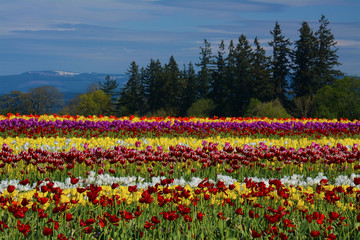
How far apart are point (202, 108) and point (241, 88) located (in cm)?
699

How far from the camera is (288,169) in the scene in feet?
29.4

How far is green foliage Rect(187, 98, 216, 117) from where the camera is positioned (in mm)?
67562

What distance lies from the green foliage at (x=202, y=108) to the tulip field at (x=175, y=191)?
5160 centimetres

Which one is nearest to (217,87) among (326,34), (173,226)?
(326,34)

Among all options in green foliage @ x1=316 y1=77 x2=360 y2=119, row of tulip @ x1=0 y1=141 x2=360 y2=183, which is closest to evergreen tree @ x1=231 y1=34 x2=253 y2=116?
green foliage @ x1=316 y1=77 x2=360 y2=119

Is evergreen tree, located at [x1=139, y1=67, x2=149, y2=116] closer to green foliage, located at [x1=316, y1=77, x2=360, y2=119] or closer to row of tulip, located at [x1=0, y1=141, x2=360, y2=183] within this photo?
green foliage, located at [x1=316, y1=77, x2=360, y2=119]

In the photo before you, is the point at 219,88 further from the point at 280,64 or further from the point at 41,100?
the point at 41,100

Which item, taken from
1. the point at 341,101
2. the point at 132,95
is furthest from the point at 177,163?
the point at 132,95

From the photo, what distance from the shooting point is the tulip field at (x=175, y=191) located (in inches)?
172

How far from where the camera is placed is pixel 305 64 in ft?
219

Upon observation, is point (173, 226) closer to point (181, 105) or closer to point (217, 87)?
point (217, 87)

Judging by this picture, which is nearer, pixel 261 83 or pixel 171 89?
pixel 261 83

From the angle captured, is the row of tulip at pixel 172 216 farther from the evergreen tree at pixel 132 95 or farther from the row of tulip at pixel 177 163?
the evergreen tree at pixel 132 95

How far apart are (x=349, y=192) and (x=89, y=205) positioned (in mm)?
3301
